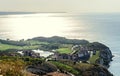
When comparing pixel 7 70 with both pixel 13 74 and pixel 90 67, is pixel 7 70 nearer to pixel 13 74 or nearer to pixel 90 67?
pixel 13 74

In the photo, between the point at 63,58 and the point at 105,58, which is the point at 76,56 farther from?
the point at 105,58

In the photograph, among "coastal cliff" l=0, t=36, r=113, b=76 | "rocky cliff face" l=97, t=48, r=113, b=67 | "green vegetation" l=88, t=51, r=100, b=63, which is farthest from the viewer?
"rocky cliff face" l=97, t=48, r=113, b=67

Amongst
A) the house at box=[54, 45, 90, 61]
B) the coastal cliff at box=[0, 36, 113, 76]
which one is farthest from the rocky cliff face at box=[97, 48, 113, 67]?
the house at box=[54, 45, 90, 61]

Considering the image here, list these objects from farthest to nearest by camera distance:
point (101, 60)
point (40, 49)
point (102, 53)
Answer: point (40, 49)
point (102, 53)
point (101, 60)

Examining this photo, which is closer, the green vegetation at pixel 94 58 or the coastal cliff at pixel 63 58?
the coastal cliff at pixel 63 58

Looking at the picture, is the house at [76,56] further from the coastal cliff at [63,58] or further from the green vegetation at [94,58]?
the green vegetation at [94,58]

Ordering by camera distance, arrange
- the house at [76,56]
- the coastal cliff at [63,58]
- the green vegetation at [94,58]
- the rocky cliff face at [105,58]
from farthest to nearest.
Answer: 1. the house at [76,56]
2. the rocky cliff face at [105,58]
3. the green vegetation at [94,58]
4. the coastal cliff at [63,58]

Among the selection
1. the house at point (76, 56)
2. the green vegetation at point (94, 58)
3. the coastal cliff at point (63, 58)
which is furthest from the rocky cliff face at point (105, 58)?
the house at point (76, 56)

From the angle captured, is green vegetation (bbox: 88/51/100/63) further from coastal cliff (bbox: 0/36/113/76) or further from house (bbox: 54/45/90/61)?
house (bbox: 54/45/90/61)

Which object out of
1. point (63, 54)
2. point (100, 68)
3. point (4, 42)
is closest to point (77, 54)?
point (63, 54)

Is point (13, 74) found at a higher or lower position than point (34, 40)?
higher

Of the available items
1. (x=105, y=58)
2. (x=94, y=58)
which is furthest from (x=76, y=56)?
(x=105, y=58)
